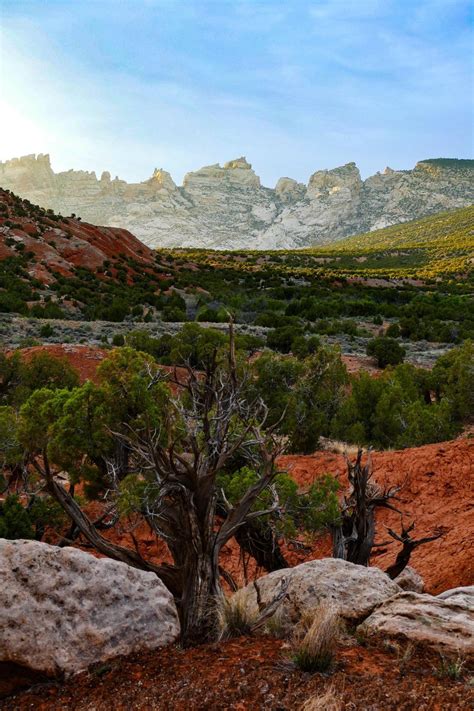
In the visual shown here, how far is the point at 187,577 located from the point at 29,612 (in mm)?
1583

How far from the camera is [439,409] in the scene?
55.7ft

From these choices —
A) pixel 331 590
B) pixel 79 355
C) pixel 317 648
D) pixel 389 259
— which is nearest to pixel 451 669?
pixel 317 648

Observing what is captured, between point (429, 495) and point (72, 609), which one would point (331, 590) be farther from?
point (429, 495)

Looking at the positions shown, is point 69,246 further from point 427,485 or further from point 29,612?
point 29,612

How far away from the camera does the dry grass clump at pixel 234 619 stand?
464cm

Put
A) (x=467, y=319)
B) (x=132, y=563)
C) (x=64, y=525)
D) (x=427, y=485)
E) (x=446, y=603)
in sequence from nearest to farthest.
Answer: (x=446, y=603)
(x=132, y=563)
(x=64, y=525)
(x=427, y=485)
(x=467, y=319)

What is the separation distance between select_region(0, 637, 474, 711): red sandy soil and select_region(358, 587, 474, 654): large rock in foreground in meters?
0.18

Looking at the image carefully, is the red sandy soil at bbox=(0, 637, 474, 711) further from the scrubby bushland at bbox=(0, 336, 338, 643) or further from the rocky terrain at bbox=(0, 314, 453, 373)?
the rocky terrain at bbox=(0, 314, 453, 373)

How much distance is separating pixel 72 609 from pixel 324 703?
2.11 meters

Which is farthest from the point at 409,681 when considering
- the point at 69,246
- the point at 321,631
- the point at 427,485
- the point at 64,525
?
the point at 69,246

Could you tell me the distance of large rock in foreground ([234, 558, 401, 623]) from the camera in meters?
5.19

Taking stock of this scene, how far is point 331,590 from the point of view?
17.5ft

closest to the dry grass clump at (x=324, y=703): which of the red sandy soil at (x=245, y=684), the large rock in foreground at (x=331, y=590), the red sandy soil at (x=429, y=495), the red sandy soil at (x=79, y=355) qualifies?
the red sandy soil at (x=245, y=684)

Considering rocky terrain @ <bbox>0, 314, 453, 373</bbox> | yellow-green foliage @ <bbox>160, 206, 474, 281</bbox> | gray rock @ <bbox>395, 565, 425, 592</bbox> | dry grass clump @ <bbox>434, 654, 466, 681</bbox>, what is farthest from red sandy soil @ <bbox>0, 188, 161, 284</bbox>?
dry grass clump @ <bbox>434, 654, 466, 681</bbox>
